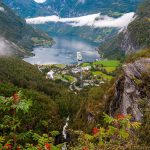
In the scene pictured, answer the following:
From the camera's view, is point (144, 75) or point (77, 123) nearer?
point (144, 75)

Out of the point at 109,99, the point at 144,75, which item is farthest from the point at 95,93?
the point at 144,75

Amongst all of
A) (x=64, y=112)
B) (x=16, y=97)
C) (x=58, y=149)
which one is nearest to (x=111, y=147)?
(x=58, y=149)

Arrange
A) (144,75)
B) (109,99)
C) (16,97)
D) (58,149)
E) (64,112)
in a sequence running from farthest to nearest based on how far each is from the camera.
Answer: (64,112), (109,99), (144,75), (58,149), (16,97)

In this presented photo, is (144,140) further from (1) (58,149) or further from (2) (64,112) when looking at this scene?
(2) (64,112)

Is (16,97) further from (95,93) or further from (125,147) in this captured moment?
(95,93)

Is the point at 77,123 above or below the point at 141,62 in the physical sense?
below

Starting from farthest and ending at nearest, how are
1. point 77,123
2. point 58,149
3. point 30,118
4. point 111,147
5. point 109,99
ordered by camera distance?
point 30,118 → point 77,123 → point 109,99 → point 111,147 → point 58,149

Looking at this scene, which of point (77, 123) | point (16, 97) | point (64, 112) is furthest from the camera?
point (64, 112)

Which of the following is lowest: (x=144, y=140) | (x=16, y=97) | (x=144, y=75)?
(x=144, y=140)

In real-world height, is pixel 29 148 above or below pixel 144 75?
below
